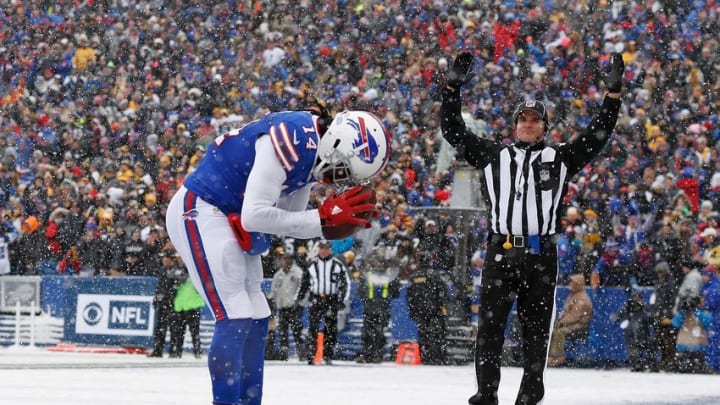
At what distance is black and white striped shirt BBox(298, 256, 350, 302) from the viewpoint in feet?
54.2

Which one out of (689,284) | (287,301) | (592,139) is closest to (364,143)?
(592,139)

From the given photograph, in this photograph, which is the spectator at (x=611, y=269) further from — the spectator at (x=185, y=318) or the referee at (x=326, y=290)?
the spectator at (x=185, y=318)

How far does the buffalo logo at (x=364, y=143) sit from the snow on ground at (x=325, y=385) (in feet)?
10.7

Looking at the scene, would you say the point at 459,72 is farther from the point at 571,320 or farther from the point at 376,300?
the point at 376,300

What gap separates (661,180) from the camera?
54.2 ft

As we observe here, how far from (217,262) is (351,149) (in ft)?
2.52

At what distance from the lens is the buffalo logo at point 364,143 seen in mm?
5559

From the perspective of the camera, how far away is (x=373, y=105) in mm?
21531

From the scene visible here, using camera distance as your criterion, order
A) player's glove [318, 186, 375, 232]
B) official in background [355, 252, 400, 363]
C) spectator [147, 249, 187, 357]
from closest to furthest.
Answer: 1. player's glove [318, 186, 375, 232]
2. official in background [355, 252, 400, 363]
3. spectator [147, 249, 187, 357]

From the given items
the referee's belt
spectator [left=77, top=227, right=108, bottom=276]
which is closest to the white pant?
the referee's belt

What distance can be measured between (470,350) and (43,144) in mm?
11203

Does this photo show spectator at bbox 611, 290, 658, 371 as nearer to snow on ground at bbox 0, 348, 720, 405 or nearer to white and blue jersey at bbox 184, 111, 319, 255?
snow on ground at bbox 0, 348, 720, 405

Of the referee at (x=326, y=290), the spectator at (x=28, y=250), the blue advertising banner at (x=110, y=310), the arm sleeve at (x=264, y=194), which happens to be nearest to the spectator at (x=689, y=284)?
the referee at (x=326, y=290)

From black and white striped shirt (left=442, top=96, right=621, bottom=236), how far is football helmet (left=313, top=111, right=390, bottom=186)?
71.2 inches
